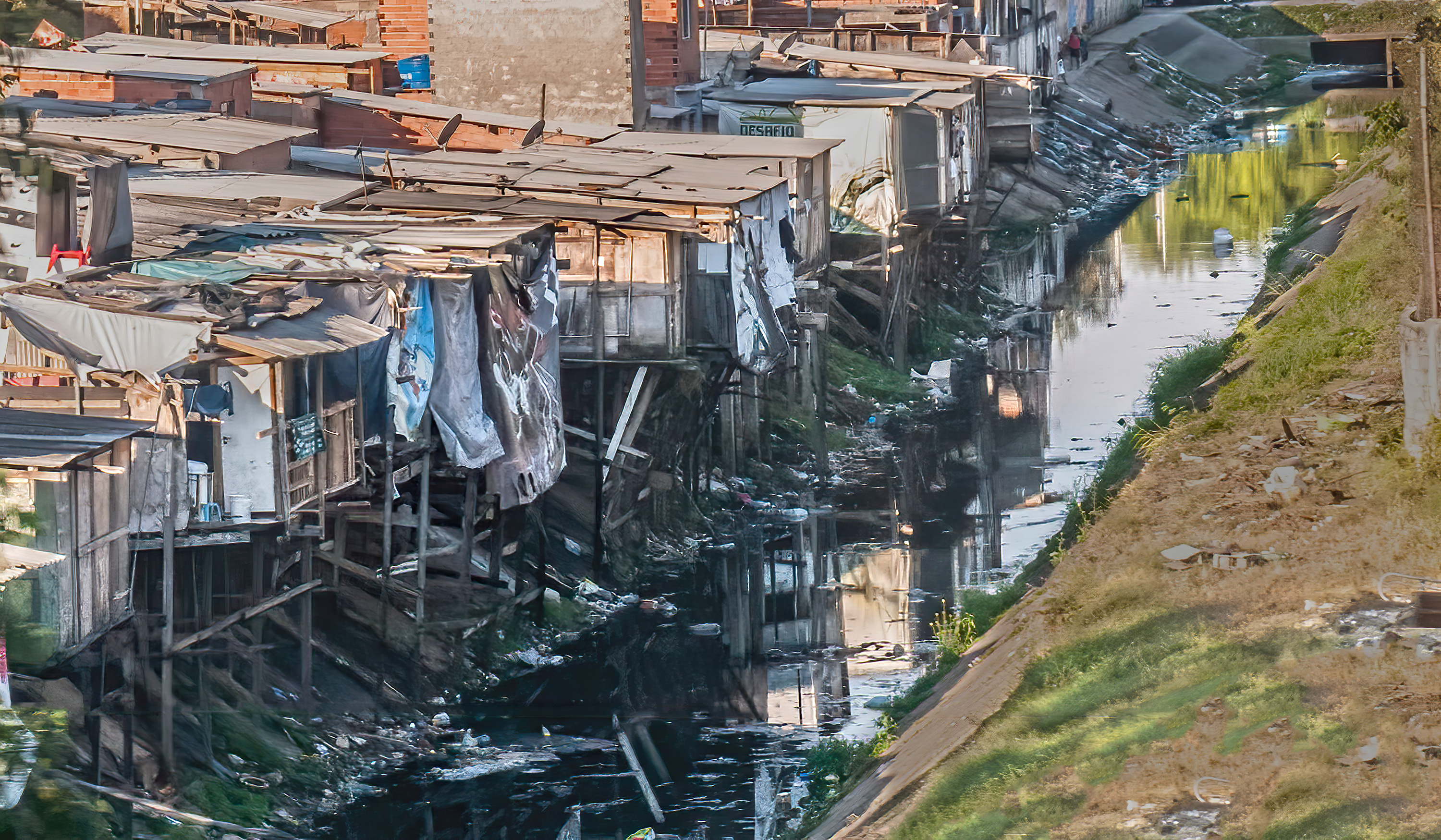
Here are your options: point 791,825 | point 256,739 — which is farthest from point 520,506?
point 791,825

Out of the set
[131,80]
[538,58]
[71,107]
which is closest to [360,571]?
[71,107]

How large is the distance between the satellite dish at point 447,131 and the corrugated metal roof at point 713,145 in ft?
6.12

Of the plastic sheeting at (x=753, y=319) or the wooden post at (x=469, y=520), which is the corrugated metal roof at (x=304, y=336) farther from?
the plastic sheeting at (x=753, y=319)

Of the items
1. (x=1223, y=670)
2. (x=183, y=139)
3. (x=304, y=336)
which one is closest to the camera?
(x=1223, y=670)

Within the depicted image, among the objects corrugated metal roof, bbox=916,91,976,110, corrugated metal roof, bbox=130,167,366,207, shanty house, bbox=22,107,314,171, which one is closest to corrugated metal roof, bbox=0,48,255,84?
shanty house, bbox=22,107,314,171

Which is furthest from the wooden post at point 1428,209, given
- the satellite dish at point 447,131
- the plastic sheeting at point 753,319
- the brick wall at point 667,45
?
the brick wall at point 667,45

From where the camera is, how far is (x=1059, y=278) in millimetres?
37094

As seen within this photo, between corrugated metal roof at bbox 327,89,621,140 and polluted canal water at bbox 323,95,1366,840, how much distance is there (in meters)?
5.91

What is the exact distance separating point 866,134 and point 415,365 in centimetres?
1301

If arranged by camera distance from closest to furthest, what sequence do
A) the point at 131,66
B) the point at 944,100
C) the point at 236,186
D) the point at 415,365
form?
the point at 415,365 → the point at 236,186 → the point at 131,66 → the point at 944,100

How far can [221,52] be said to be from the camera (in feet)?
79.0

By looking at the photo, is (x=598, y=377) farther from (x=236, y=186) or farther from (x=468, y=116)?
(x=468, y=116)

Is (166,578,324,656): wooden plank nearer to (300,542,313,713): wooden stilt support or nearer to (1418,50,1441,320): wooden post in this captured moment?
(300,542,313,713): wooden stilt support

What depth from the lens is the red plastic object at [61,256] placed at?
14555 mm
